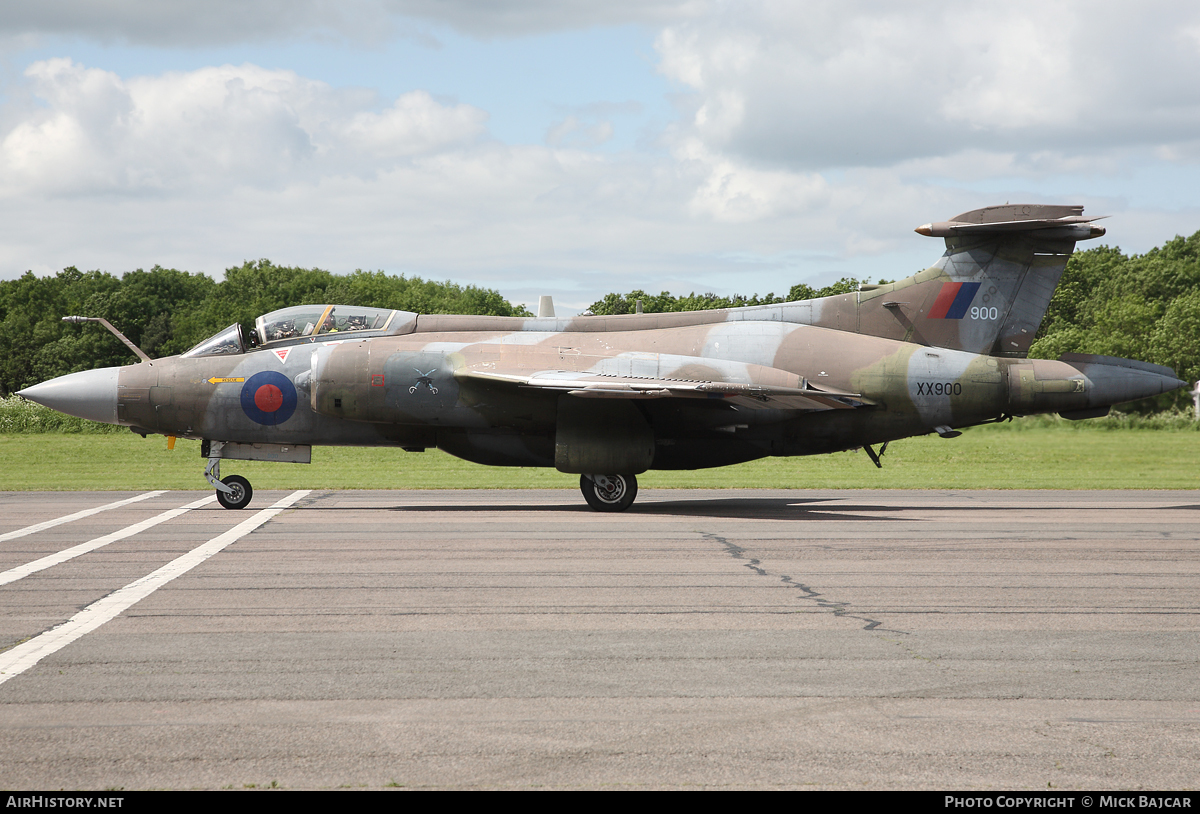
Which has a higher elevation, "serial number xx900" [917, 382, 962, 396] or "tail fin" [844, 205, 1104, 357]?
"tail fin" [844, 205, 1104, 357]

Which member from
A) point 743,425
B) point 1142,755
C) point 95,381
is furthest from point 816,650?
point 95,381

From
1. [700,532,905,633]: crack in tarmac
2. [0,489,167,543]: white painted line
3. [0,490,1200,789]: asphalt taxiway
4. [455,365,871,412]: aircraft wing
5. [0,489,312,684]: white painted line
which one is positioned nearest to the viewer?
[0,490,1200,789]: asphalt taxiway

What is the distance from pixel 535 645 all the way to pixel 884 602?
3651mm

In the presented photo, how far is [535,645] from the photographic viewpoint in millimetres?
7898

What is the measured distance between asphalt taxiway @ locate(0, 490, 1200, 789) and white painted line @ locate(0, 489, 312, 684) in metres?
0.05

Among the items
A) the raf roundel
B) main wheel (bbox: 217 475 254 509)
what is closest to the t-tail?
the raf roundel

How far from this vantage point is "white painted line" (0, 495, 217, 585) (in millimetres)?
11242

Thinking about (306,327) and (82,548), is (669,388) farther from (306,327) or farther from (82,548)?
(82,548)

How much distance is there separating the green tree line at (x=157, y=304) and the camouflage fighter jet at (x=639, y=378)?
7460cm

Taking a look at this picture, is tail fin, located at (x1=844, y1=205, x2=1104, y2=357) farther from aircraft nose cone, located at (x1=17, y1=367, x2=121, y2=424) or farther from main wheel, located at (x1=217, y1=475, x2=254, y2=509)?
aircraft nose cone, located at (x1=17, y1=367, x2=121, y2=424)

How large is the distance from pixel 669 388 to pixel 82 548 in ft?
29.5

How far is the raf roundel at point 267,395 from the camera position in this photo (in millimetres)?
18625

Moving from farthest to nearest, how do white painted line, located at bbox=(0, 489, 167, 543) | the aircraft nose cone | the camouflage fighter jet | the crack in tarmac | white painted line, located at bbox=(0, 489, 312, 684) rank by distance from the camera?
1. the aircraft nose cone
2. the camouflage fighter jet
3. white painted line, located at bbox=(0, 489, 167, 543)
4. the crack in tarmac
5. white painted line, located at bbox=(0, 489, 312, 684)

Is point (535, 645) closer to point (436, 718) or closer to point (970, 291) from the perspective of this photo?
point (436, 718)
